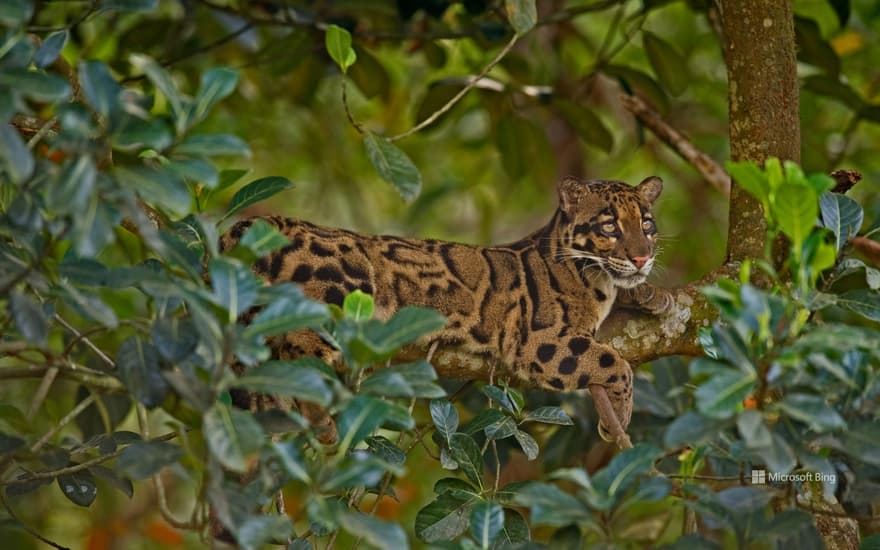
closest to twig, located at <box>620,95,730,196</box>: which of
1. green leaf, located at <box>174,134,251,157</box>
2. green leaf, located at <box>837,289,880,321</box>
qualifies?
green leaf, located at <box>837,289,880,321</box>

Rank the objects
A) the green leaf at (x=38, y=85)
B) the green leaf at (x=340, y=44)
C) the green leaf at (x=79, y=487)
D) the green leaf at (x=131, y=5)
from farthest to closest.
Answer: the green leaf at (x=340, y=44) → the green leaf at (x=79, y=487) → the green leaf at (x=131, y=5) → the green leaf at (x=38, y=85)

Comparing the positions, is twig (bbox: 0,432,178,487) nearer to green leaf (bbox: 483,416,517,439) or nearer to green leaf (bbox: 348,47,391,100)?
green leaf (bbox: 483,416,517,439)

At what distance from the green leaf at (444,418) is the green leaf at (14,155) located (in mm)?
1419

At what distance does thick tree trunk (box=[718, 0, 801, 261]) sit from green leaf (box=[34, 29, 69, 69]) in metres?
2.29

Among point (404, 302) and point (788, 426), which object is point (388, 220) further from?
point (788, 426)

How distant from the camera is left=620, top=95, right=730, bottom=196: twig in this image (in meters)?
4.83

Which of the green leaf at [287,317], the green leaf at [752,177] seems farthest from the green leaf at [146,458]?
the green leaf at [752,177]

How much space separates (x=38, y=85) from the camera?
2.29 meters

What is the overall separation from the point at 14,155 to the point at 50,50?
0.64 meters

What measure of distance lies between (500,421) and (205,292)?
4.07 feet

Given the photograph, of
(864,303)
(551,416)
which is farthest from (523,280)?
(864,303)

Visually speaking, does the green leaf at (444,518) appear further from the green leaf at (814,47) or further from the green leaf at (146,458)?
the green leaf at (814,47)

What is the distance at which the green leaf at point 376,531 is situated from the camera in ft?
7.54

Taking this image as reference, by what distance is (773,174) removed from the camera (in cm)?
267
